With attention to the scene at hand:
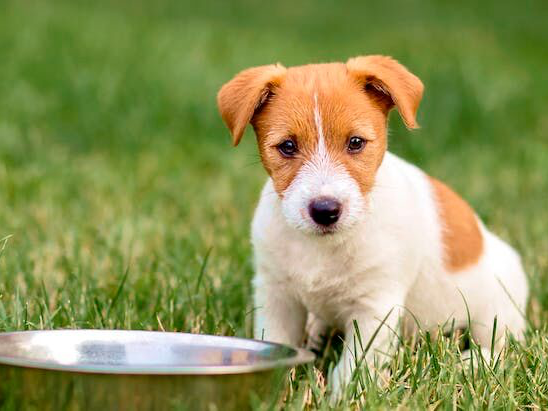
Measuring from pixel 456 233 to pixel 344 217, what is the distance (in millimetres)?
979

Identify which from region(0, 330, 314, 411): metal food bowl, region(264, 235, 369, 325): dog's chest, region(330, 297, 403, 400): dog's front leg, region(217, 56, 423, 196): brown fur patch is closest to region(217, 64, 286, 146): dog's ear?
region(217, 56, 423, 196): brown fur patch

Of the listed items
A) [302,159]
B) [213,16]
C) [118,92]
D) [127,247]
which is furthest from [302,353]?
[213,16]

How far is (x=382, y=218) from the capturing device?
421 cm

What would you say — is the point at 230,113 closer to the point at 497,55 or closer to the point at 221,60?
the point at 221,60

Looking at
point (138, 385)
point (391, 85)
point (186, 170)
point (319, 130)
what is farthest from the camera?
point (186, 170)

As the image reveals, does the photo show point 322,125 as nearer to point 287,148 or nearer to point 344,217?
point 287,148

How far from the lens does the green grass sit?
13.6 feet

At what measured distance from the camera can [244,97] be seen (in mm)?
4125

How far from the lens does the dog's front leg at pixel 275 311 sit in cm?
Answer: 430

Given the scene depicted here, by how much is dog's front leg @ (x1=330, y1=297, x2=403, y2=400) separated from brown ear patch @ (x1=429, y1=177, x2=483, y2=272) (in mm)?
477

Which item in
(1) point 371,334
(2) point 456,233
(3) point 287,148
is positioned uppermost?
(3) point 287,148

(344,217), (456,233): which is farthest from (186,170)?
(344,217)

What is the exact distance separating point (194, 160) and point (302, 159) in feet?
13.6

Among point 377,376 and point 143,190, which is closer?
point 377,376
